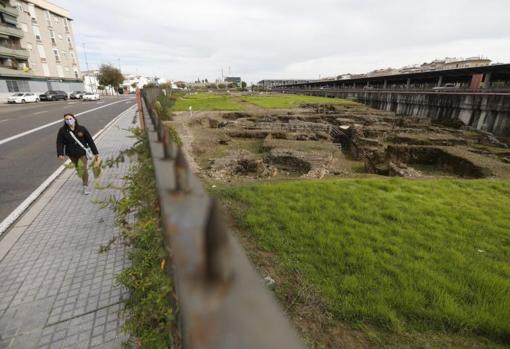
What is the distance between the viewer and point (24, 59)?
42.9 m

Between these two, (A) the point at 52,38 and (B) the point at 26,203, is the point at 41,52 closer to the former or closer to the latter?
(A) the point at 52,38

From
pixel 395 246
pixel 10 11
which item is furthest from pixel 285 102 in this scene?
pixel 10 11

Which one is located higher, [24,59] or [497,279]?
[24,59]

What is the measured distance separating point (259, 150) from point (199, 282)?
1204cm

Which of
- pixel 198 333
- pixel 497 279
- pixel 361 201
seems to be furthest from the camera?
pixel 361 201

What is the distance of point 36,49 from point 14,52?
7388 millimetres

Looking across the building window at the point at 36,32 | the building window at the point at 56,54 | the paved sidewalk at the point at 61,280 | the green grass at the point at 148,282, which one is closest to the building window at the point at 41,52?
the building window at the point at 36,32

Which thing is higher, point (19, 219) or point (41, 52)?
point (41, 52)

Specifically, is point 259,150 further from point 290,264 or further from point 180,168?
point 180,168

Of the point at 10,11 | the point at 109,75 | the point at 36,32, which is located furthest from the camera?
the point at 109,75

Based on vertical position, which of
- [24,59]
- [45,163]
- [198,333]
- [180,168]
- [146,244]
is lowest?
[45,163]

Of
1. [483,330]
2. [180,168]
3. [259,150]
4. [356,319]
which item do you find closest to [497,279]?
[483,330]

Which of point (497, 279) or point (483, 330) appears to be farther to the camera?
point (497, 279)

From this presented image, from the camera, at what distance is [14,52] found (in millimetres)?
40156
